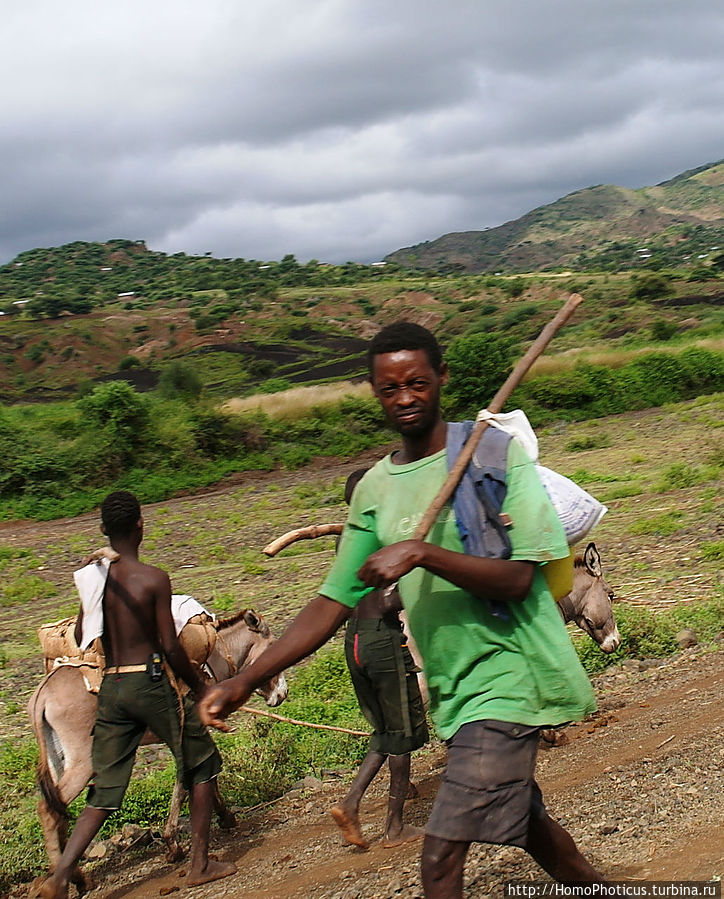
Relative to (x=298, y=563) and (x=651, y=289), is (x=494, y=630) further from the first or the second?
(x=651, y=289)

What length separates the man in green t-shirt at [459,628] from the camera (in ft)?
8.52

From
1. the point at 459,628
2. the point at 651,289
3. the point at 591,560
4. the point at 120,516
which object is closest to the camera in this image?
the point at 459,628

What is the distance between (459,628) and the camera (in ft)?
8.94

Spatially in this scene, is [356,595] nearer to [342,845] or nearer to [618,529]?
[342,845]

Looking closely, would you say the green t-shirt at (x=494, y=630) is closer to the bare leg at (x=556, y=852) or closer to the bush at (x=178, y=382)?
the bare leg at (x=556, y=852)

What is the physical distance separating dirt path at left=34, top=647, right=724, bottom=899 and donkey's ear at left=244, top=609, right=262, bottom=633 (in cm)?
106

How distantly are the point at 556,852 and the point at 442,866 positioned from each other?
45cm

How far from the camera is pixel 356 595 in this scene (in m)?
2.96

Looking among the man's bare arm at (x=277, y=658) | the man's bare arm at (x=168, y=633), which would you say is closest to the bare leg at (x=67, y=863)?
the man's bare arm at (x=168, y=633)

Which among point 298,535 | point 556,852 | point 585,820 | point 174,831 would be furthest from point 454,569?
point 174,831

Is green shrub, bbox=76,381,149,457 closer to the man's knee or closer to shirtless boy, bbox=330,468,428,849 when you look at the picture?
shirtless boy, bbox=330,468,428,849

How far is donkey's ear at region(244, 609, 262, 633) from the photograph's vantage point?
637 cm

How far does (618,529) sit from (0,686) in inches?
322

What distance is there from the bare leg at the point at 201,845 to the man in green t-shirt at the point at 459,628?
2.32 metres
